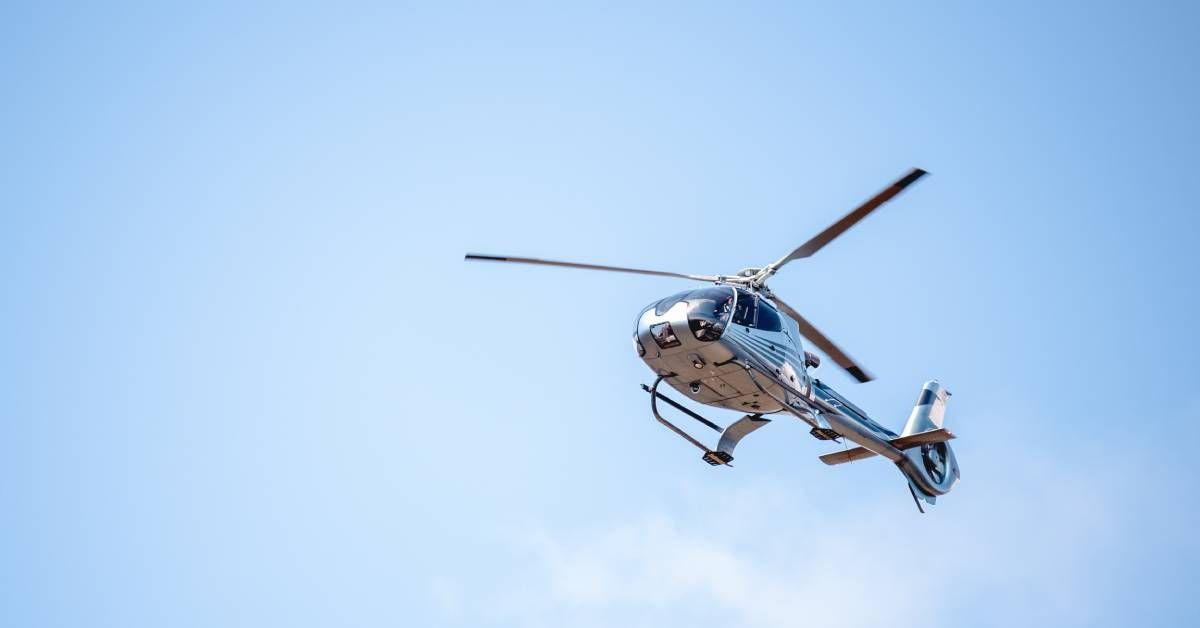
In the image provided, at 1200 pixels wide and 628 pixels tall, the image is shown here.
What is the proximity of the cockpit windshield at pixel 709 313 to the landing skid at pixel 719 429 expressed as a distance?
1.85m

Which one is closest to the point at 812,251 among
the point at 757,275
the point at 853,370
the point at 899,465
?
the point at 757,275

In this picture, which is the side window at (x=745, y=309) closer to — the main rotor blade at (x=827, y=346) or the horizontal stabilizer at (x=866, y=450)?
the main rotor blade at (x=827, y=346)

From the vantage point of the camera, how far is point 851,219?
72.4ft

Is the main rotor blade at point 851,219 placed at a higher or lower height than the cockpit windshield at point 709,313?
higher

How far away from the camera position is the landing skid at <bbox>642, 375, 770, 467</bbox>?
78.7ft

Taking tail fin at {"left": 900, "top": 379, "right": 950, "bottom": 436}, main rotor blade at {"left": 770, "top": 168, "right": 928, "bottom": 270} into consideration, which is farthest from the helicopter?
tail fin at {"left": 900, "top": 379, "right": 950, "bottom": 436}

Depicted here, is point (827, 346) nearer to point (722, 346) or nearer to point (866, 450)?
point (866, 450)

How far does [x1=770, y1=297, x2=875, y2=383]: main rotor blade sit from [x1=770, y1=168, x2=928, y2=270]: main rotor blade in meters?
1.49

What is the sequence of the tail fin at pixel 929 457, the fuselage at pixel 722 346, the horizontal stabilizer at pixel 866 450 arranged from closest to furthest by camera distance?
the fuselage at pixel 722 346, the horizontal stabilizer at pixel 866 450, the tail fin at pixel 929 457

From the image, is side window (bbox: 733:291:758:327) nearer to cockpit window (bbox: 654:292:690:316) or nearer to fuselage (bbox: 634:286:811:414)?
fuselage (bbox: 634:286:811:414)

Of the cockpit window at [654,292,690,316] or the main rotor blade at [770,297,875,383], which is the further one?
the main rotor blade at [770,297,875,383]

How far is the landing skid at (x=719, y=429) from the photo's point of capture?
2400 centimetres

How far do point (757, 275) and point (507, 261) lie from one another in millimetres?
5237

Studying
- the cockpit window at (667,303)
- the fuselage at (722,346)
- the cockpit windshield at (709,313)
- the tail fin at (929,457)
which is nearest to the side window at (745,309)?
the fuselage at (722,346)
